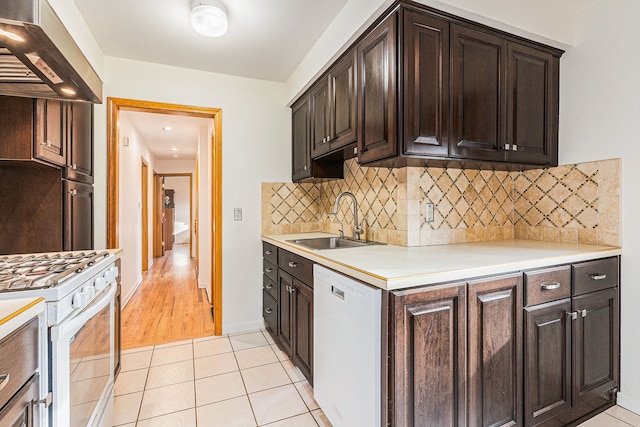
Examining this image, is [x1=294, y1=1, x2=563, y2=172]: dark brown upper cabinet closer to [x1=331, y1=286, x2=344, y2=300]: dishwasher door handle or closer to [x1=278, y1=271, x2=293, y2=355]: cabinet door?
[x1=331, y1=286, x2=344, y2=300]: dishwasher door handle

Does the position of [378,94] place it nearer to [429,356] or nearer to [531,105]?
[531,105]

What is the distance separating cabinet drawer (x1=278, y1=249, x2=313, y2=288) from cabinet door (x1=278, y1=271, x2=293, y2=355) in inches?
2.7

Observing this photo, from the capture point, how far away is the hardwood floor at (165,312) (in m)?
2.81

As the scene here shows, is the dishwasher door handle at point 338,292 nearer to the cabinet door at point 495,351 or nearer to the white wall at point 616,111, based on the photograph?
the cabinet door at point 495,351

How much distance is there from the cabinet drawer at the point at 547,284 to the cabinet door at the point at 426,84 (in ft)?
2.40

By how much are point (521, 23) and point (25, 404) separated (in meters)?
Result: 2.71

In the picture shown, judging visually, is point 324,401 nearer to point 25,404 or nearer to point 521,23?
point 25,404

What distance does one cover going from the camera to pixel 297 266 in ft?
6.66

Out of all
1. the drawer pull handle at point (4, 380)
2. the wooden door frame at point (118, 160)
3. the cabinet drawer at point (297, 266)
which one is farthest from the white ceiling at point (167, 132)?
the drawer pull handle at point (4, 380)

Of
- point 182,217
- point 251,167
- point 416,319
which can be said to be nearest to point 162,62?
→ point 251,167

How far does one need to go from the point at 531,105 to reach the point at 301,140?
1.75 meters

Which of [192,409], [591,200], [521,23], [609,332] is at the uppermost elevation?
[521,23]

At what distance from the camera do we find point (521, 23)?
179cm

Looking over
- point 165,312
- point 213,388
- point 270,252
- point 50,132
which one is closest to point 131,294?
point 165,312
